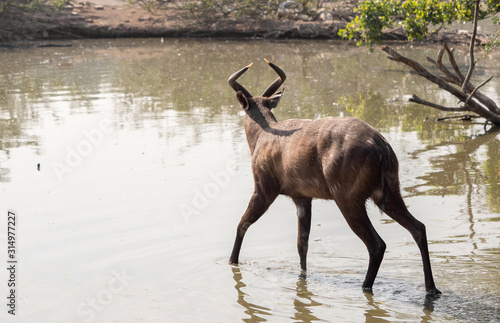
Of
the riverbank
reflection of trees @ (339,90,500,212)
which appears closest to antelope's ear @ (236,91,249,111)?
reflection of trees @ (339,90,500,212)

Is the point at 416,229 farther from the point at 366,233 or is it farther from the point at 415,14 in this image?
the point at 415,14

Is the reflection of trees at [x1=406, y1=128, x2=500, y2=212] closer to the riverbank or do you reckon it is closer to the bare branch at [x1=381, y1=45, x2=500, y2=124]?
the bare branch at [x1=381, y1=45, x2=500, y2=124]

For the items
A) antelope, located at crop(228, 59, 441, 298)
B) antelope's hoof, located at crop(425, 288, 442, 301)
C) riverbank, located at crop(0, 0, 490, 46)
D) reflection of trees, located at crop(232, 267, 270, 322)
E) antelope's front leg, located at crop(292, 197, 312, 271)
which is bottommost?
reflection of trees, located at crop(232, 267, 270, 322)

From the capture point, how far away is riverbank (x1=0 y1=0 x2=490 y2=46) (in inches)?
1053

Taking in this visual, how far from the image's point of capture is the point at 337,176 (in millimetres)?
5262

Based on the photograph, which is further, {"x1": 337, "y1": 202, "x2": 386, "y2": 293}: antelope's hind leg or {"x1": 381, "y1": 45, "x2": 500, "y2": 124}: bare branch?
{"x1": 381, "y1": 45, "x2": 500, "y2": 124}: bare branch

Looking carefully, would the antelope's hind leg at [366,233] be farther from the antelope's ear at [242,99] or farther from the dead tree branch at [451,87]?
the dead tree branch at [451,87]

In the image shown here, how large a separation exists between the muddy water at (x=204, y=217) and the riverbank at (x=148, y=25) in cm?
1190

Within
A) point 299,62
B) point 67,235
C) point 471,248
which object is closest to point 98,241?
point 67,235

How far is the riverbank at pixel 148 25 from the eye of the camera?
1053 inches

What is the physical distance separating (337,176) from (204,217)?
2.55 metres

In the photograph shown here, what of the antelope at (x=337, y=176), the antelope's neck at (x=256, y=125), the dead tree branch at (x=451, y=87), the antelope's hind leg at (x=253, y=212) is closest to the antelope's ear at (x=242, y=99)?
the antelope's neck at (x=256, y=125)

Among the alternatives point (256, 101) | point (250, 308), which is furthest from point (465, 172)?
point (250, 308)

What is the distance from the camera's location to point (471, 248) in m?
6.14
